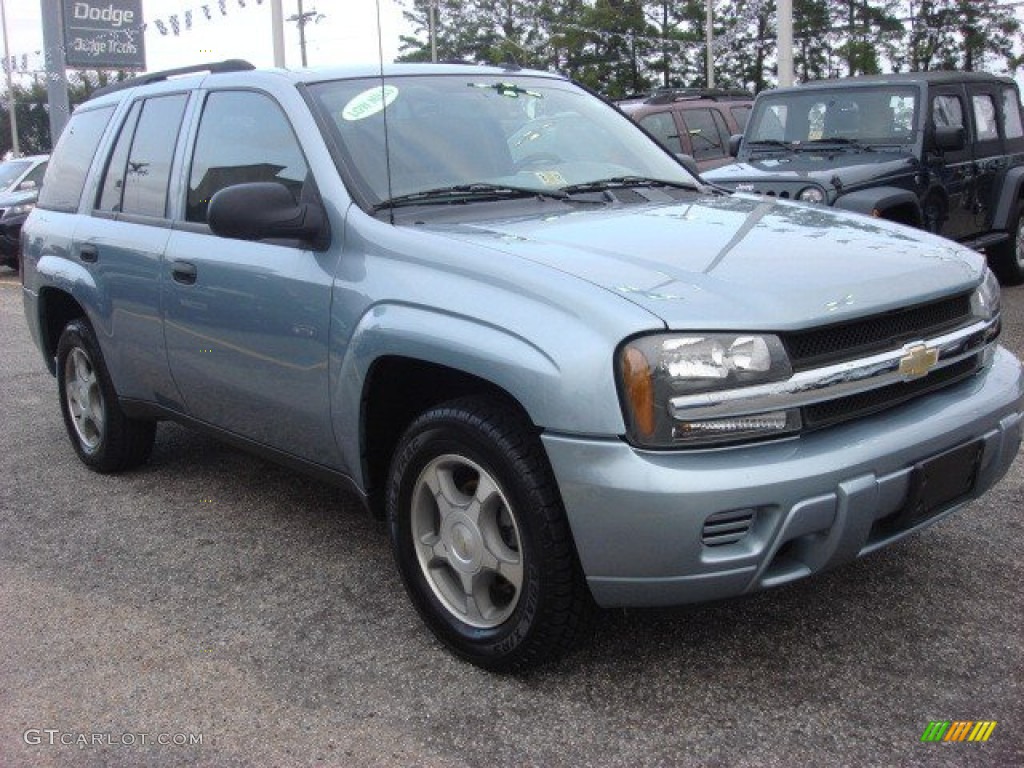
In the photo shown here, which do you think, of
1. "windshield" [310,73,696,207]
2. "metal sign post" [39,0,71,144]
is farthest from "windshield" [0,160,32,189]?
"windshield" [310,73,696,207]

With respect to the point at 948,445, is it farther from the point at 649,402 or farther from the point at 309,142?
the point at 309,142

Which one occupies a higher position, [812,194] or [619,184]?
[619,184]

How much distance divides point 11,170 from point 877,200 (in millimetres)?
14003

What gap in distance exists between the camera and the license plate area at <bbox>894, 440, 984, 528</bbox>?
283 cm

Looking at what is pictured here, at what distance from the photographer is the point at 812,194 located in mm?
7781

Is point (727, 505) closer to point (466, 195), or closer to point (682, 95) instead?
point (466, 195)

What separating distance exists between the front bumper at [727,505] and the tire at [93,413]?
2978mm

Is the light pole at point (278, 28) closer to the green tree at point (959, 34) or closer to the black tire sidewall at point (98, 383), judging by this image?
the black tire sidewall at point (98, 383)

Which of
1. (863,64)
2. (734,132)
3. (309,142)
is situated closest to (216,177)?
(309,142)

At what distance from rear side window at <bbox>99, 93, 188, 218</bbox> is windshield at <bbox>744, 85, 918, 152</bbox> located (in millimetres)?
5766

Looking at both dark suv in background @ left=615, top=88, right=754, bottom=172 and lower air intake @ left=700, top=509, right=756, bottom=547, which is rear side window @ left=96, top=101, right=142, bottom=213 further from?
dark suv in background @ left=615, top=88, right=754, bottom=172

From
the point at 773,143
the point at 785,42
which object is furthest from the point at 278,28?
the point at 773,143

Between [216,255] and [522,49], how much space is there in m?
30.1

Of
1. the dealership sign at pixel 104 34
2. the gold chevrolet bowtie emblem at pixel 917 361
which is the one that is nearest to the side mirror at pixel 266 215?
the gold chevrolet bowtie emblem at pixel 917 361
